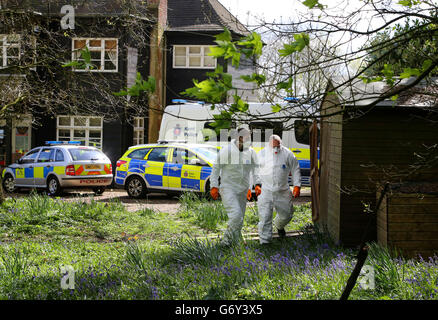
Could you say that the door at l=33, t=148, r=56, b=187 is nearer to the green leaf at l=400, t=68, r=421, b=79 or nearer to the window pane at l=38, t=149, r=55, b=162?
the window pane at l=38, t=149, r=55, b=162

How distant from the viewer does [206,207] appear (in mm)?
12281

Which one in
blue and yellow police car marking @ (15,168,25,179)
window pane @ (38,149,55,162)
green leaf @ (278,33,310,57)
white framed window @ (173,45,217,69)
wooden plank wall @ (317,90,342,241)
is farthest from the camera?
white framed window @ (173,45,217,69)

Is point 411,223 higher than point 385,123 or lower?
lower

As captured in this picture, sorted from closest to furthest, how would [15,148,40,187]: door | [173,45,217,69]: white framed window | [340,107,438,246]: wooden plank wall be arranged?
[340,107,438,246]: wooden plank wall
[15,148,40,187]: door
[173,45,217,69]: white framed window

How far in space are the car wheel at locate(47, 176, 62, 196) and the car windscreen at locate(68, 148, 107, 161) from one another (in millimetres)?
997

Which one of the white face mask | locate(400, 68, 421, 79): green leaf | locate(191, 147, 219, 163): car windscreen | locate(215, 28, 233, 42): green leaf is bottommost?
locate(191, 147, 219, 163): car windscreen

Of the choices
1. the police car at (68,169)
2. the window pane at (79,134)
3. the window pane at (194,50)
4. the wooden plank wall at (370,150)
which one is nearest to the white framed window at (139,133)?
the window pane at (79,134)

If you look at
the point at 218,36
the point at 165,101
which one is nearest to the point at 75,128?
the point at 165,101

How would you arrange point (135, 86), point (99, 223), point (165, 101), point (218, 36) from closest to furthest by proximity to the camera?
point (218, 36), point (135, 86), point (99, 223), point (165, 101)

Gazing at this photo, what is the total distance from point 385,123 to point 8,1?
9096mm

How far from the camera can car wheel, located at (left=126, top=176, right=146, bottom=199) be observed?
18375 millimetres

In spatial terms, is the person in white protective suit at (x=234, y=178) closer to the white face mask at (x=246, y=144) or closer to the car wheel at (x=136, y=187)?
the white face mask at (x=246, y=144)

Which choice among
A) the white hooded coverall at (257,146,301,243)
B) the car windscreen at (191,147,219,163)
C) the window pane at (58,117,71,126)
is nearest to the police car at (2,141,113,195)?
the car windscreen at (191,147,219,163)
